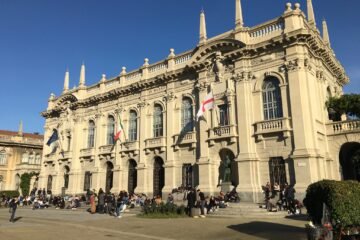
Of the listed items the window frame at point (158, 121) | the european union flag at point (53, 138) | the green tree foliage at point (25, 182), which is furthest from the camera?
the green tree foliage at point (25, 182)

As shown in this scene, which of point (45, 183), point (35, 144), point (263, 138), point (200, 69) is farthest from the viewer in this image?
point (35, 144)

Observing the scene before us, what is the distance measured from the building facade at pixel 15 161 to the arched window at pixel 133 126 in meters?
24.8

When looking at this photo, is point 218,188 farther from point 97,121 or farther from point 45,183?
point 45,183

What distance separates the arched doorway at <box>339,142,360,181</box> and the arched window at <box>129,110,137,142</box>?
55.5 feet

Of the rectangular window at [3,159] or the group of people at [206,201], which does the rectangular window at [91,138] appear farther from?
the rectangular window at [3,159]

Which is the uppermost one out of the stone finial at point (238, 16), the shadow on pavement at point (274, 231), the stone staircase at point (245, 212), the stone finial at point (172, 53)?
the stone finial at point (238, 16)

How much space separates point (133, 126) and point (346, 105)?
1756cm

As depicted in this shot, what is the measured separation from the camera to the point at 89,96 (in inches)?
1348

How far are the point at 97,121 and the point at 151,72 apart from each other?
8.10 meters

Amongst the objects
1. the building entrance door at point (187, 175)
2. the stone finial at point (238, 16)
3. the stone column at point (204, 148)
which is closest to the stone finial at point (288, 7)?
the stone finial at point (238, 16)

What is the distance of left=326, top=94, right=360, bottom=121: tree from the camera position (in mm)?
21031

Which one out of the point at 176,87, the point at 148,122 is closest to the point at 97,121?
the point at 148,122

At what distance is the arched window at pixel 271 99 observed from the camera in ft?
69.7

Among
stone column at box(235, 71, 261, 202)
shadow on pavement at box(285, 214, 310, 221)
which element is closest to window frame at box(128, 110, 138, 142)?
stone column at box(235, 71, 261, 202)
